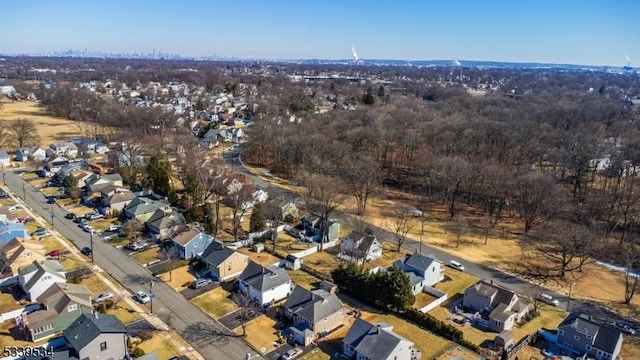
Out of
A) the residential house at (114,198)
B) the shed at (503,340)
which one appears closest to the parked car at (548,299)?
the shed at (503,340)

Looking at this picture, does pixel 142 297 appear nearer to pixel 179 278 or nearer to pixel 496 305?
pixel 179 278

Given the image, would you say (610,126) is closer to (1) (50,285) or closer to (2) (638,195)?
(2) (638,195)

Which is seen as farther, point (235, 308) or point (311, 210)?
point (311, 210)

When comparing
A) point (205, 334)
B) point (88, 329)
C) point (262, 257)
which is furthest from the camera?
point (262, 257)

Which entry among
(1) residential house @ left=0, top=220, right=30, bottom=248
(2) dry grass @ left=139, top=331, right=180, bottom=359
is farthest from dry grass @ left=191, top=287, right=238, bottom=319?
(1) residential house @ left=0, top=220, right=30, bottom=248

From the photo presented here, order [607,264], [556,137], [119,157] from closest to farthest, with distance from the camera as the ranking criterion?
[607,264], [119,157], [556,137]

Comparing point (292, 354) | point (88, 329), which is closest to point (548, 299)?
point (292, 354)

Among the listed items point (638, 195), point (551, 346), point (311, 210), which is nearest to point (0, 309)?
point (311, 210)
